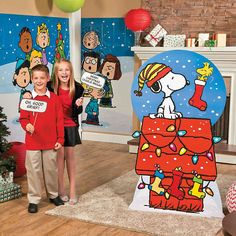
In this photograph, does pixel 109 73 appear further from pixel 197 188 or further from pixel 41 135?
pixel 197 188

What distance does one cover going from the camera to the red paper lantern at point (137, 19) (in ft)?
19.0

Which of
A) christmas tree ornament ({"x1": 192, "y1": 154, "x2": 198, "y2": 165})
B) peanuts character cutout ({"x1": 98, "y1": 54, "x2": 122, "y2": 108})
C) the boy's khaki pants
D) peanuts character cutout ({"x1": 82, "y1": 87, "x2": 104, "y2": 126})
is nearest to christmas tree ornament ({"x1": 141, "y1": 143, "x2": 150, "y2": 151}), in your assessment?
christmas tree ornament ({"x1": 192, "y1": 154, "x2": 198, "y2": 165})

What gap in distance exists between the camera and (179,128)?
373 centimetres

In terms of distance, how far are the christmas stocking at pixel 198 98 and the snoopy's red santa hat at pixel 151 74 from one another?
0.85 ft

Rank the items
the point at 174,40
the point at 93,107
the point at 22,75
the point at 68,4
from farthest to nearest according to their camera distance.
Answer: the point at 93,107 → the point at 174,40 → the point at 68,4 → the point at 22,75

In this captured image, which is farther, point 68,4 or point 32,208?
point 68,4

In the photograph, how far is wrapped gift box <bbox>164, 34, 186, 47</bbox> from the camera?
19.1ft

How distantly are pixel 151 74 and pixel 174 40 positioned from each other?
2177 mm

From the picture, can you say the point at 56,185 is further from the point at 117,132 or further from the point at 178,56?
the point at 117,132

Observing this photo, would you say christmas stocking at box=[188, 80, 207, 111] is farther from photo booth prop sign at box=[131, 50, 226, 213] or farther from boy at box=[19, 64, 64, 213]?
boy at box=[19, 64, 64, 213]

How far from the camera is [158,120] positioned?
3.79 m

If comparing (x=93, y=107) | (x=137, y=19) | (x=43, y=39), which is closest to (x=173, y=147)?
(x=137, y=19)

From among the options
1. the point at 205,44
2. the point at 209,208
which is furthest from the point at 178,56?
the point at 205,44

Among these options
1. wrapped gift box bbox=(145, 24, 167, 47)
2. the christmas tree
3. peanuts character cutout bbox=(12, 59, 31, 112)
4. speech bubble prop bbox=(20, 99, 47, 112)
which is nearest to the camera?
speech bubble prop bbox=(20, 99, 47, 112)
